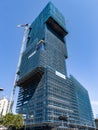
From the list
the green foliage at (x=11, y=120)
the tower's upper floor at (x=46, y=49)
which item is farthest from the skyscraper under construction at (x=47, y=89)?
the green foliage at (x=11, y=120)

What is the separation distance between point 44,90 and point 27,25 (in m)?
106

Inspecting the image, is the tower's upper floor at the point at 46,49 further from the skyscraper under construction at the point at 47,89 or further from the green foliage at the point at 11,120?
the green foliage at the point at 11,120

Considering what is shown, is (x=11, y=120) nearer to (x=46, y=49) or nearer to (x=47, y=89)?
(x=47, y=89)

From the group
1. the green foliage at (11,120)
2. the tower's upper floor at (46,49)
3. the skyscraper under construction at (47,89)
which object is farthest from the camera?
the tower's upper floor at (46,49)

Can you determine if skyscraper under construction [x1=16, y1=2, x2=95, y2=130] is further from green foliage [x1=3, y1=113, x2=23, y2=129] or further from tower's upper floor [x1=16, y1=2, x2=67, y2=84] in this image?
green foliage [x1=3, y1=113, x2=23, y2=129]

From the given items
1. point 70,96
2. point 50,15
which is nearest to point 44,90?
point 70,96

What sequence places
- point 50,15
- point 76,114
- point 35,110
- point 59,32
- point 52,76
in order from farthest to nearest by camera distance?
point 59,32
point 50,15
point 76,114
point 52,76
point 35,110

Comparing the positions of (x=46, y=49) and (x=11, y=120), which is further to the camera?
(x=46, y=49)

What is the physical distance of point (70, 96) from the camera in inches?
4365

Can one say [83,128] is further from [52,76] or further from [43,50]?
[43,50]

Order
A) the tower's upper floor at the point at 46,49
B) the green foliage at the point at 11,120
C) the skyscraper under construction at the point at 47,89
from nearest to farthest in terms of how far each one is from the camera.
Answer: the green foliage at the point at 11,120 → the skyscraper under construction at the point at 47,89 → the tower's upper floor at the point at 46,49

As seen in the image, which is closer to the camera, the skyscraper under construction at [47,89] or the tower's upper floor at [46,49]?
the skyscraper under construction at [47,89]

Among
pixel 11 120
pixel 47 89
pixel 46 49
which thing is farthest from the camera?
pixel 46 49

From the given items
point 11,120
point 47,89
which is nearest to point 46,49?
point 47,89
